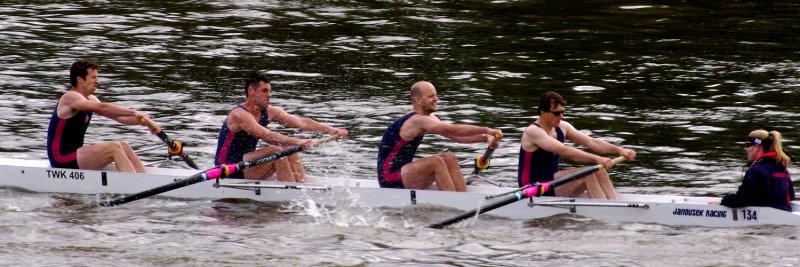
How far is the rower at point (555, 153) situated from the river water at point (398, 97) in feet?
1.70

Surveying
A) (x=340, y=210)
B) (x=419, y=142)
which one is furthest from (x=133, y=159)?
(x=419, y=142)

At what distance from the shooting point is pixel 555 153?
53.6 feet

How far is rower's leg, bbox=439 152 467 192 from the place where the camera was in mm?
16891

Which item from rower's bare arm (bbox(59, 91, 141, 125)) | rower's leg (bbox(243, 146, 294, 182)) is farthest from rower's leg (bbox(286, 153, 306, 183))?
rower's bare arm (bbox(59, 91, 141, 125))

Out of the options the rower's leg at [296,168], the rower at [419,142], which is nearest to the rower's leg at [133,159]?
the rower's leg at [296,168]

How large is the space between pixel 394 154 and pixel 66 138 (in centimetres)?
452

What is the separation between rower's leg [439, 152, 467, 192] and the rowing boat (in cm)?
15

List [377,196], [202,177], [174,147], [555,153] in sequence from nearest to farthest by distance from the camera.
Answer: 1. [555,153]
2. [377,196]
3. [202,177]
4. [174,147]

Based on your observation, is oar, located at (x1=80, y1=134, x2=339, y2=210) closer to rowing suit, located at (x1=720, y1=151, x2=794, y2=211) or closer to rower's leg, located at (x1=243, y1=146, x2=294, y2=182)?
rower's leg, located at (x1=243, y1=146, x2=294, y2=182)

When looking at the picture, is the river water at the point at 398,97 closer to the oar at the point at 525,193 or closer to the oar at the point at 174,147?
the oar at the point at 525,193

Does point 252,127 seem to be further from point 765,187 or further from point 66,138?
point 765,187

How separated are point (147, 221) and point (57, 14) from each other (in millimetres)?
19378

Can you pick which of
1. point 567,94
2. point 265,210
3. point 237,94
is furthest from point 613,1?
point 265,210

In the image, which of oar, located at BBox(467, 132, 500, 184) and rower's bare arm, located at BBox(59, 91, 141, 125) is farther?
rower's bare arm, located at BBox(59, 91, 141, 125)
